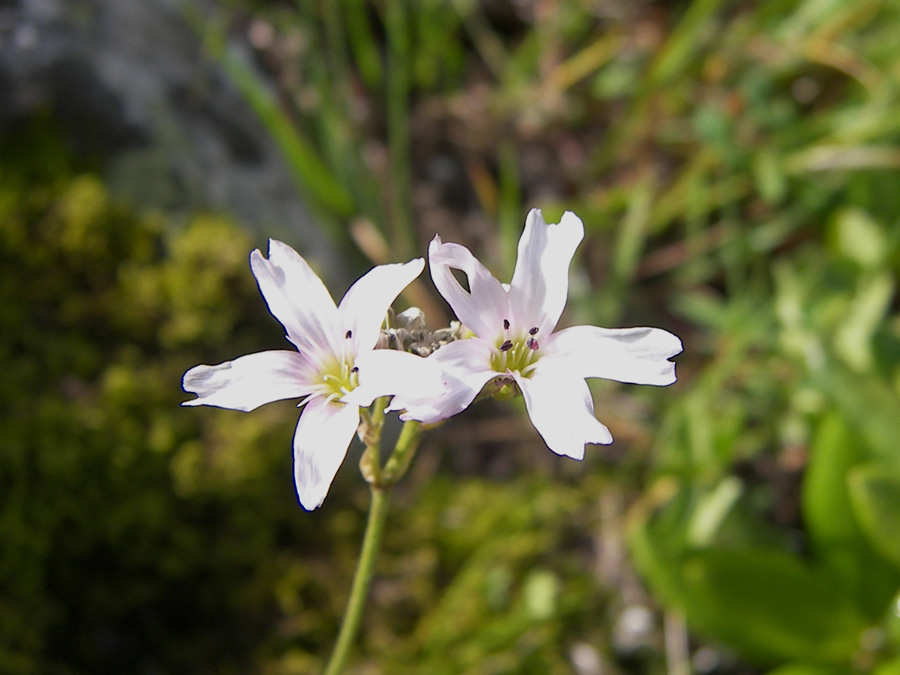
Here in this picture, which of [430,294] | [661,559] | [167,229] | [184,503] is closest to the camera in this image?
[661,559]

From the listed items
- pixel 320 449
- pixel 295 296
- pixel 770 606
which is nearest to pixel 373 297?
pixel 295 296

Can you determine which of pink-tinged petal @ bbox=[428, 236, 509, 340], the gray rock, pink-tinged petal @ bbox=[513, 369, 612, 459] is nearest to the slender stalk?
the gray rock

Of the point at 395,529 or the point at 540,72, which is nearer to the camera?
the point at 395,529

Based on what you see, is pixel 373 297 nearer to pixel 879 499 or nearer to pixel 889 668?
pixel 879 499

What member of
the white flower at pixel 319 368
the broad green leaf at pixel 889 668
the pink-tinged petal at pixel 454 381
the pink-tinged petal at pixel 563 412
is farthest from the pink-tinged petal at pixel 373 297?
the broad green leaf at pixel 889 668

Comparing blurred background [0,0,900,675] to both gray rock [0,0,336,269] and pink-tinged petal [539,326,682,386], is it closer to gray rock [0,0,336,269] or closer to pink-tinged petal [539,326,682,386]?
gray rock [0,0,336,269]

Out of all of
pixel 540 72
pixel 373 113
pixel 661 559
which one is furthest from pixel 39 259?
pixel 540 72

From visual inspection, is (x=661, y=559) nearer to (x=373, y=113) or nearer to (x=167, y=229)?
(x=167, y=229)
